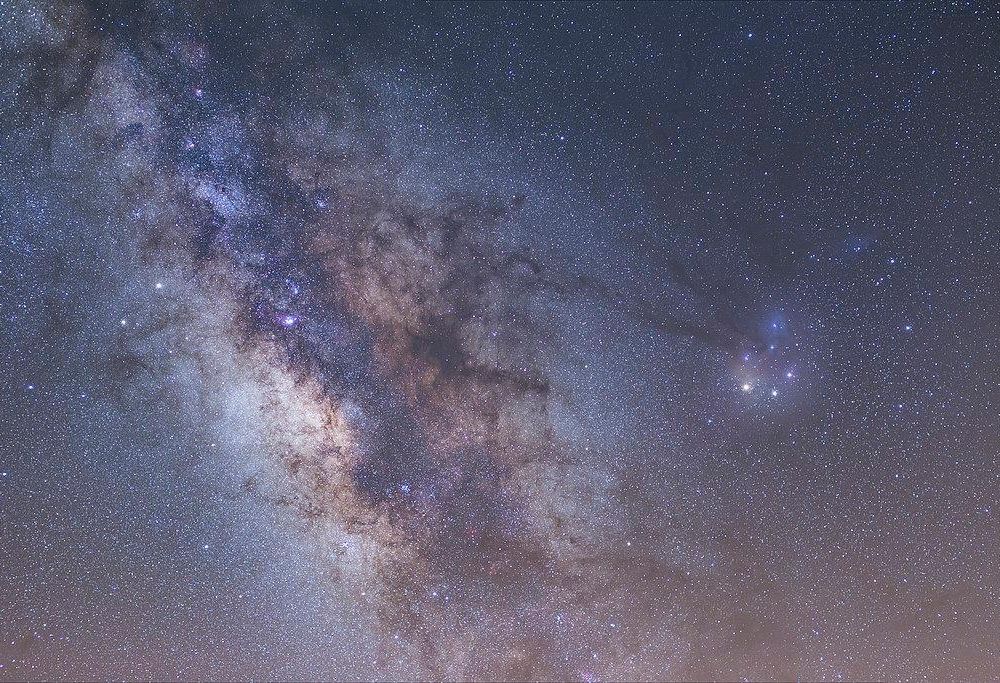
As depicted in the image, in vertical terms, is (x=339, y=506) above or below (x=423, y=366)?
below

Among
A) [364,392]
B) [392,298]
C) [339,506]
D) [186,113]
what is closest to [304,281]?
[392,298]

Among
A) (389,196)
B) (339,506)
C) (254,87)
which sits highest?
(254,87)

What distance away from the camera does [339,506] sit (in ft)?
33.1

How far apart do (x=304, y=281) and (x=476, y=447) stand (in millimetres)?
3649

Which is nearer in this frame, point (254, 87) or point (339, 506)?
point (254, 87)

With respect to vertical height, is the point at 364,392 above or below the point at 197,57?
below

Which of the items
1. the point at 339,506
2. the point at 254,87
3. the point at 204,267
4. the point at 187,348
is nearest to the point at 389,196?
the point at 254,87

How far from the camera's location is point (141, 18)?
27.3ft

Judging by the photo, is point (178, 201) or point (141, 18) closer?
point (141, 18)

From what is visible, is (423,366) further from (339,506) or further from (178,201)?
(178,201)

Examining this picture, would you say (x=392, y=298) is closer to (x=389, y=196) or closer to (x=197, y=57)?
(x=389, y=196)

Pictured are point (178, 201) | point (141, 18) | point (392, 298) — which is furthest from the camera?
point (392, 298)

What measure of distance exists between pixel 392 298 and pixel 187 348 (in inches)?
119

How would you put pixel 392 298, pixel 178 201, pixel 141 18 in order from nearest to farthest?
pixel 141 18, pixel 178 201, pixel 392 298
